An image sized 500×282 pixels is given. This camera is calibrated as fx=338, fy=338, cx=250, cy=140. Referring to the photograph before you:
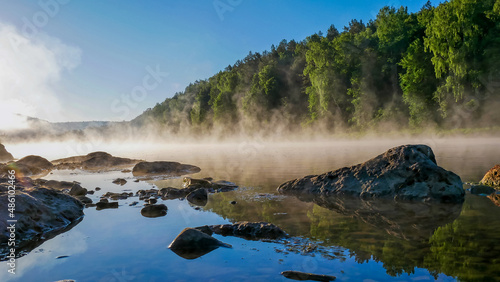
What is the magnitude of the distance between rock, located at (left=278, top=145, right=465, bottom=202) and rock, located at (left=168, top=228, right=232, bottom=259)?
5.52 m

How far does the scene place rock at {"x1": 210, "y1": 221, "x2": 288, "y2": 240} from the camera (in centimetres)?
612

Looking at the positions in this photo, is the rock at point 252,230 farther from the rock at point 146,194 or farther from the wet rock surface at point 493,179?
the wet rock surface at point 493,179

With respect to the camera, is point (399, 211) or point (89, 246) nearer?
point (89, 246)

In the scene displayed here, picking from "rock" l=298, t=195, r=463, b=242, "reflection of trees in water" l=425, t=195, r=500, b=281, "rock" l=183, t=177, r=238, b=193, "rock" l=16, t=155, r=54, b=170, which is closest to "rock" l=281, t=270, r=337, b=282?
"reflection of trees in water" l=425, t=195, r=500, b=281

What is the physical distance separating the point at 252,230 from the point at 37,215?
486 cm

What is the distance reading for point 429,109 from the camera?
5056 cm

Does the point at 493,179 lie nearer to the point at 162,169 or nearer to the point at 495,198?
the point at 495,198

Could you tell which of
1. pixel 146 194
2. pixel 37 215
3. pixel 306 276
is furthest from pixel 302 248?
pixel 146 194

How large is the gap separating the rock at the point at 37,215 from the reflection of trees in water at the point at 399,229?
3521 mm

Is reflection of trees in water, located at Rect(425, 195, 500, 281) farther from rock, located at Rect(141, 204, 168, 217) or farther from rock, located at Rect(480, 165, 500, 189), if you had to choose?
rock, located at Rect(141, 204, 168, 217)

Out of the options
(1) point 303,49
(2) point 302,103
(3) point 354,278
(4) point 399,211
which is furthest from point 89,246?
(1) point 303,49

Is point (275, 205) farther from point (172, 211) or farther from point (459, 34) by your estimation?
point (459, 34)

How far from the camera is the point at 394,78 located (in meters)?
59.8

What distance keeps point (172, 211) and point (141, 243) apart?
2.70 metres
